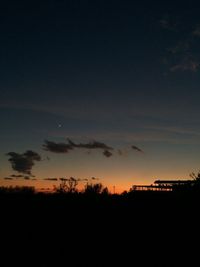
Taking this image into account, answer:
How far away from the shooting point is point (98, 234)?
15.1 metres

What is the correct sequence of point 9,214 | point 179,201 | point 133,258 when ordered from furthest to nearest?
1. point 179,201
2. point 9,214
3. point 133,258

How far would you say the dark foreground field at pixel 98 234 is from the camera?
12.0 meters

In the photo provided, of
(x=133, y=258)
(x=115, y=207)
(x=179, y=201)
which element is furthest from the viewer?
(x=179, y=201)

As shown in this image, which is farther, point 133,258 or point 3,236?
point 3,236

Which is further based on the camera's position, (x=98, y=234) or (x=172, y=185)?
(x=172, y=185)

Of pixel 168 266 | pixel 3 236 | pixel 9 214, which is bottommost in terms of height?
pixel 168 266

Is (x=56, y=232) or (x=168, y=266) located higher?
(x=56, y=232)

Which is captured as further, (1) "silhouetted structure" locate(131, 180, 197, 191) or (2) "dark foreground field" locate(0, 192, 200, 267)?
(1) "silhouetted structure" locate(131, 180, 197, 191)

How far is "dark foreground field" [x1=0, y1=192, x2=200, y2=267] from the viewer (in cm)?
1195

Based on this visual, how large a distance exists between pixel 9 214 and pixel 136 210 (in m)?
7.92

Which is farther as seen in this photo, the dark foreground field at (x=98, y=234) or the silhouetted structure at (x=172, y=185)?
the silhouetted structure at (x=172, y=185)

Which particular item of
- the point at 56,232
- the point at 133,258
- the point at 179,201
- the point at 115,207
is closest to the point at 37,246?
the point at 56,232

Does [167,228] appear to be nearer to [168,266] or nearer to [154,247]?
[154,247]

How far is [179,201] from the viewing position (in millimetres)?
22969
